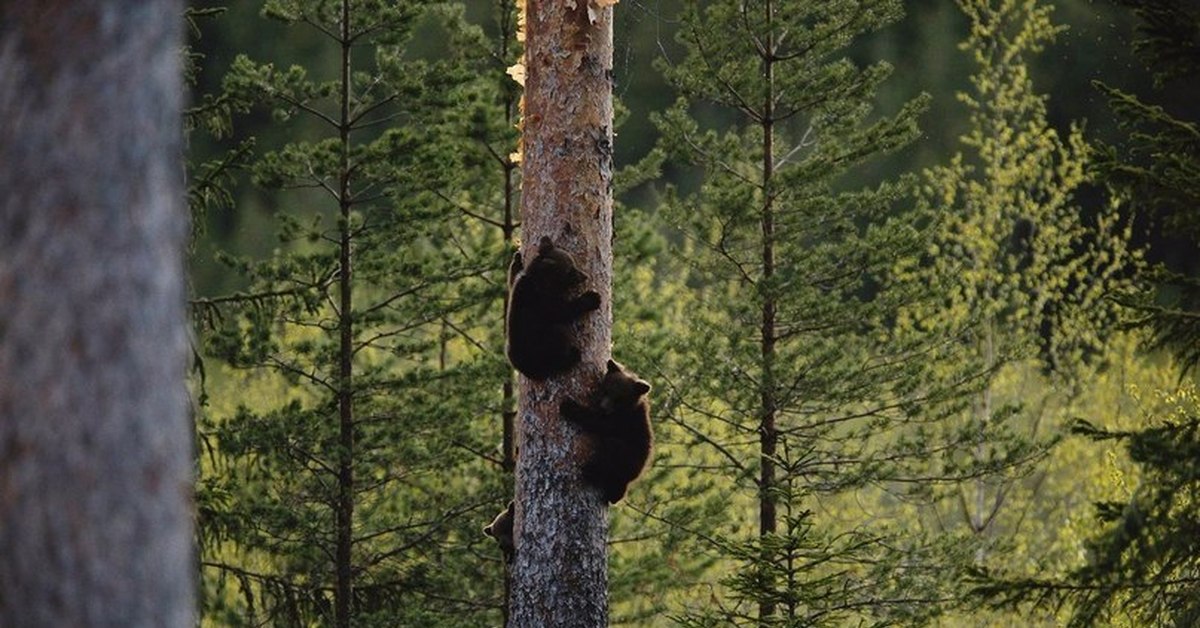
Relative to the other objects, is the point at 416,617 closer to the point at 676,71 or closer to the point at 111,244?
the point at 676,71

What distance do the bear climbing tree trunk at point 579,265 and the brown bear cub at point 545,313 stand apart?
6cm

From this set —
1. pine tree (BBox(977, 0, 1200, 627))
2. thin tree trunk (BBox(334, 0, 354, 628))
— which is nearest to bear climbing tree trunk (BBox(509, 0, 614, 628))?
pine tree (BBox(977, 0, 1200, 627))

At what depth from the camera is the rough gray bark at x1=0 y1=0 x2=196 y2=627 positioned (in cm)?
311

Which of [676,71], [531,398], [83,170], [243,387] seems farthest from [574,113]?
[243,387]

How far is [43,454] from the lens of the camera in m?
3.12

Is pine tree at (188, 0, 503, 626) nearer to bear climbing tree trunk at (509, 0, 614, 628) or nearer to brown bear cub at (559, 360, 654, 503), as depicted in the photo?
bear climbing tree trunk at (509, 0, 614, 628)

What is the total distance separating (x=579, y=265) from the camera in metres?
6.57

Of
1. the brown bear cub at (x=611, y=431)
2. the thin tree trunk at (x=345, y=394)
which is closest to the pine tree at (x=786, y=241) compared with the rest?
the thin tree trunk at (x=345, y=394)

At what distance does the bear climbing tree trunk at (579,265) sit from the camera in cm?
655

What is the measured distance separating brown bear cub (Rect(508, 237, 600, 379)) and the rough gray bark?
10.6 ft

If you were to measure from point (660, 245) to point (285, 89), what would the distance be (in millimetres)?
2703

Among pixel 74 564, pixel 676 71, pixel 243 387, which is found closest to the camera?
pixel 74 564

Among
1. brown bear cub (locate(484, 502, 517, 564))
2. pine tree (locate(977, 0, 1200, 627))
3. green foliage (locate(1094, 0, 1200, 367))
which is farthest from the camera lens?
brown bear cub (locate(484, 502, 517, 564))

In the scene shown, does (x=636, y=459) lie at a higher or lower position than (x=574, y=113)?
lower
